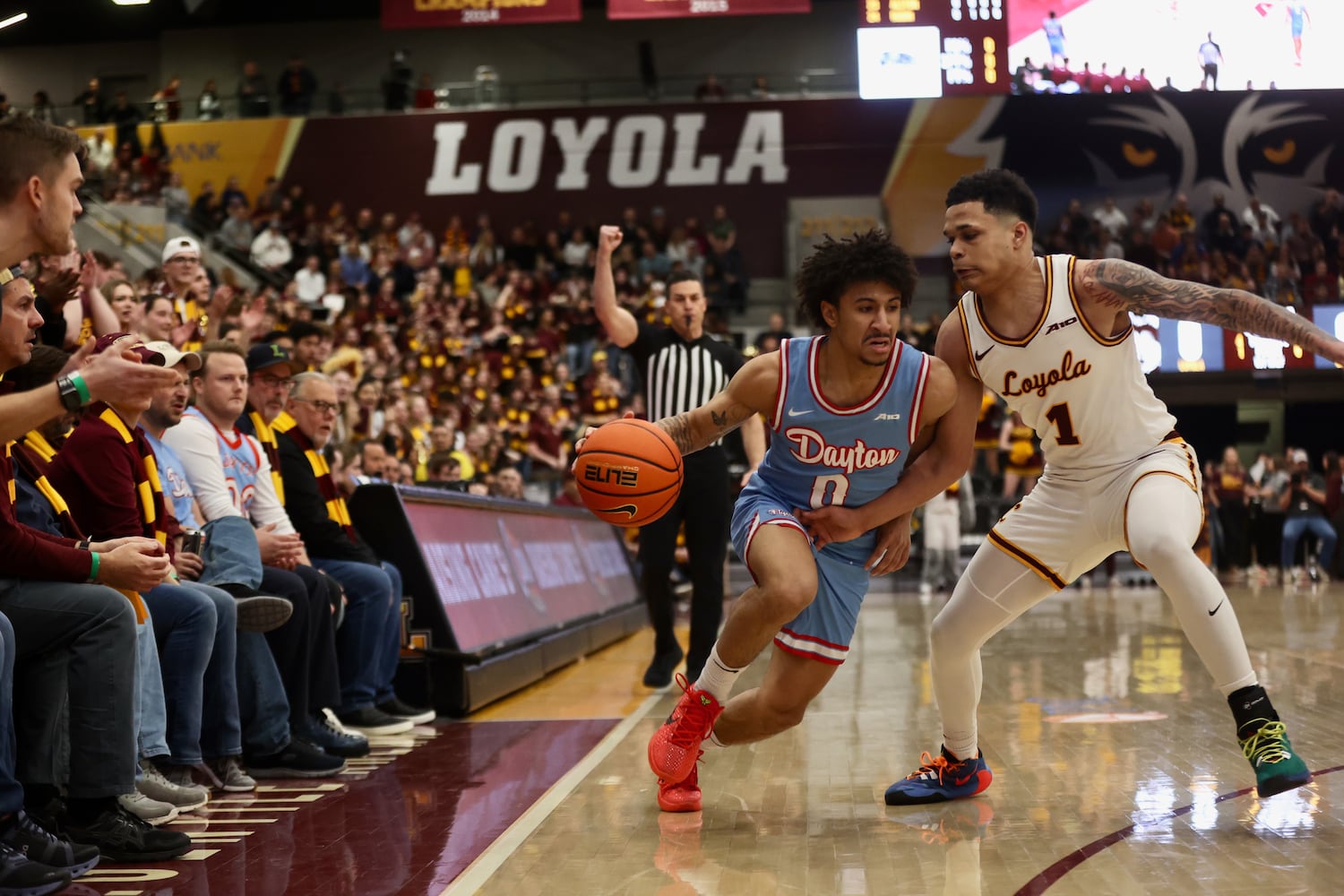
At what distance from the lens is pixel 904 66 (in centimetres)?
1792

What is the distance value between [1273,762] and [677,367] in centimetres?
395

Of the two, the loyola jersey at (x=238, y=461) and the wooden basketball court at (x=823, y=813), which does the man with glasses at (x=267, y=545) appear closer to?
the loyola jersey at (x=238, y=461)

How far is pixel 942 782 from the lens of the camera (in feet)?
14.1

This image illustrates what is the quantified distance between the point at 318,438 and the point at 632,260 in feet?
55.6

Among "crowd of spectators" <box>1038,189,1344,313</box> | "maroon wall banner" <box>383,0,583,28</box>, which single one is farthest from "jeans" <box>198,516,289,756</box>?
"crowd of spectators" <box>1038,189,1344,313</box>

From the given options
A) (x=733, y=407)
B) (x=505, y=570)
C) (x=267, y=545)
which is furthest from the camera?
(x=505, y=570)

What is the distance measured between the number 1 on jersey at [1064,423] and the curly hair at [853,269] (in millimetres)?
588

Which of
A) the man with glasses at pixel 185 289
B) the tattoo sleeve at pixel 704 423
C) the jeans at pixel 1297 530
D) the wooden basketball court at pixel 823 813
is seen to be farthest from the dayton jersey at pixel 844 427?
the jeans at pixel 1297 530

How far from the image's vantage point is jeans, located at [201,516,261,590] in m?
5.05

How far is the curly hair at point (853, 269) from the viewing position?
13.7ft

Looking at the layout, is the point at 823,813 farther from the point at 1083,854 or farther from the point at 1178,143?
the point at 1178,143

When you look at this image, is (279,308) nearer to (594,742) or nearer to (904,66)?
(904,66)

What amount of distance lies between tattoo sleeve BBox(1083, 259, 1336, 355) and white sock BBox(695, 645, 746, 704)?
1669 mm

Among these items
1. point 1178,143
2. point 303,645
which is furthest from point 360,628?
point 1178,143
